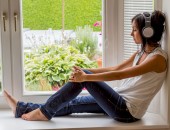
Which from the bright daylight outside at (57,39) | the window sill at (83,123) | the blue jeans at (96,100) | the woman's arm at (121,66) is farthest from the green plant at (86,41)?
the window sill at (83,123)

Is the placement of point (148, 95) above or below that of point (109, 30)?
below

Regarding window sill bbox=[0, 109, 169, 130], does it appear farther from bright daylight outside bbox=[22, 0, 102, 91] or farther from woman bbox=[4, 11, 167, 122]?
bright daylight outside bbox=[22, 0, 102, 91]

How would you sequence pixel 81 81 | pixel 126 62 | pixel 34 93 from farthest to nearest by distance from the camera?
pixel 34 93, pixel 126 62, pixel 81 81

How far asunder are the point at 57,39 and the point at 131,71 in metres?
0.56

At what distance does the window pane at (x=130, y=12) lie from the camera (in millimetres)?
2002

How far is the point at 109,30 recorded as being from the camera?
83.1 inches

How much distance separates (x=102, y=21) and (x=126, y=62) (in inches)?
11.9

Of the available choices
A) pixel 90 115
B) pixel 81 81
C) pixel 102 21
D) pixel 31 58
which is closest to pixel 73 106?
pixel 90 115

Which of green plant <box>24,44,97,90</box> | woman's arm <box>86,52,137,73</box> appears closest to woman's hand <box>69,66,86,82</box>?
woman's arm <box>86,52,137,73</box>

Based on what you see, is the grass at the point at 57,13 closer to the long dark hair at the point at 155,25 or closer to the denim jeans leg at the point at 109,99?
the long dark hair at the point at 155,25

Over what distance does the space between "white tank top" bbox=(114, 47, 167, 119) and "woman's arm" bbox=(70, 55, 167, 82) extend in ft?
0.11

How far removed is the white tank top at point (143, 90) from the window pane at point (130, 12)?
252 mm

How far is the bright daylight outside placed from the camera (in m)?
2.08

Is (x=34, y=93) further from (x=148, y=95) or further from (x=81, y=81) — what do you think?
(x=148, y=95)
